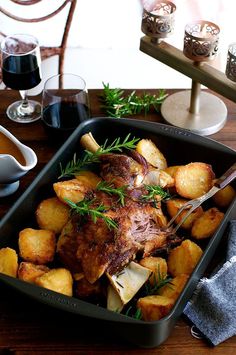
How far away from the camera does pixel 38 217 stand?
1.26 m

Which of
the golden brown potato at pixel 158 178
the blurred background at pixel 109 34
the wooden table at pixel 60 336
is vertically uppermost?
the golden brown potato at pixel 158 178

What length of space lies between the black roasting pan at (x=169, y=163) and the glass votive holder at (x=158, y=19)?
0.93 feet

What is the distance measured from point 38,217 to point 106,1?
5.63 feet

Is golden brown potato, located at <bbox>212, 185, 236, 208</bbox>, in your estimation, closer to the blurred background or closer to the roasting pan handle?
the roasting pan handle

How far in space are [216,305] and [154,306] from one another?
0.46 ft

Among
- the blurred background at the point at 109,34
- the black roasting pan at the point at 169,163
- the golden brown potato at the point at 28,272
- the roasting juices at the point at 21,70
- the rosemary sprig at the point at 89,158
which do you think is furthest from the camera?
the blurred background at the point at 109,34

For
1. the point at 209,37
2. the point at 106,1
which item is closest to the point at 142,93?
the point at 209,37

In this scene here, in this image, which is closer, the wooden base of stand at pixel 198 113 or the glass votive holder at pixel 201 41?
the glass votive holder at pixel 201 41

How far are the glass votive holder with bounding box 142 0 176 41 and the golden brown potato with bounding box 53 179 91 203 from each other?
52 centimetres

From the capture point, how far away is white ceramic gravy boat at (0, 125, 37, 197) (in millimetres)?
1291

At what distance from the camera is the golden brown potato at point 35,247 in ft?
3.89

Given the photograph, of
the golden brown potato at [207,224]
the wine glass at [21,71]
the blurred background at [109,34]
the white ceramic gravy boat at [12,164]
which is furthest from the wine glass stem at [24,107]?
the blurred background at [109,34]

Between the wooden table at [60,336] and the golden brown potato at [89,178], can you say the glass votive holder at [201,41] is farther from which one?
the wooden table at [60,336]

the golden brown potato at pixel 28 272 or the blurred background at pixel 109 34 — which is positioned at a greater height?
the golden brown potato at pixel 28 272
